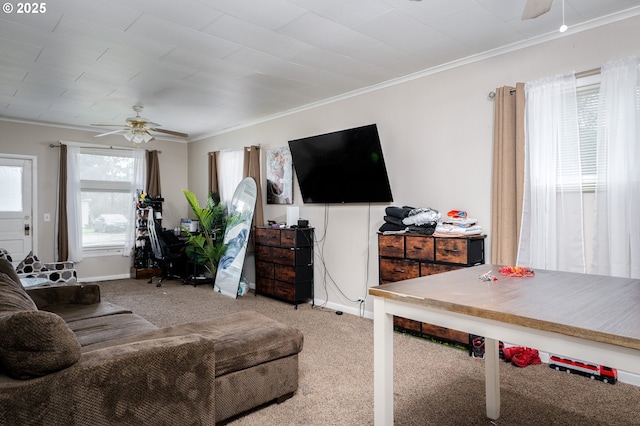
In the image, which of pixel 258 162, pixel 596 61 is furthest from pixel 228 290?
pixel 596 61

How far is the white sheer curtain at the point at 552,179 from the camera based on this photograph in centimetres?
293

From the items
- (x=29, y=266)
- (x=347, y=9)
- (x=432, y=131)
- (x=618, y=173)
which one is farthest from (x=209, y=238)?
(x=618, y=173)

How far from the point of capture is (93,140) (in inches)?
256

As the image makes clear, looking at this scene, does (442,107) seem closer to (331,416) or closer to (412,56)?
(412,56)

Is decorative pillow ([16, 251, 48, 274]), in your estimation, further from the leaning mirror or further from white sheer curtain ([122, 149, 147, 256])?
white sheer curtain ([122, 149, 147, 256])

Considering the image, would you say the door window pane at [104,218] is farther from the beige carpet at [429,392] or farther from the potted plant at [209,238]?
the beige carpet at [429,392]

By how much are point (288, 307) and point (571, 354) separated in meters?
3.88

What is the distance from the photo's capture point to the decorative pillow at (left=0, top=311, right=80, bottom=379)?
1.38 m

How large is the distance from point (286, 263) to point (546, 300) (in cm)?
373

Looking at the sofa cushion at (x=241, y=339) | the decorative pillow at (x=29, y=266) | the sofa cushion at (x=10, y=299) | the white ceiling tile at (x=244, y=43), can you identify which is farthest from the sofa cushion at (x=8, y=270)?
the white ceiling tile at (x=244, y=43)

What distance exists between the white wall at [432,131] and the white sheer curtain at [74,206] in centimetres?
372

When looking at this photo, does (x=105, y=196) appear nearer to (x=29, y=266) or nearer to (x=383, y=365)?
(x=29, y=266)

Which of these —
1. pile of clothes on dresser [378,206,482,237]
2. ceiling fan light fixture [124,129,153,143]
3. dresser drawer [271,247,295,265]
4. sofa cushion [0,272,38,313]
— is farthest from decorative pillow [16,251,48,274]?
pile of clothes on dresser [378,206,482,237]

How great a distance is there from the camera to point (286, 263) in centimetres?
490
